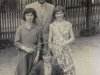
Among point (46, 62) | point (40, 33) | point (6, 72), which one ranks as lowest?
point (6, 72)

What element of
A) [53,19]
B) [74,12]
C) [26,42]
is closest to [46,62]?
[26,42]

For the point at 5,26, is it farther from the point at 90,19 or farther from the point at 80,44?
the point at 90,19

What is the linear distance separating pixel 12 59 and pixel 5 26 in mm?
1905

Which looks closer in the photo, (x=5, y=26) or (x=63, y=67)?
(x=63, y=67)

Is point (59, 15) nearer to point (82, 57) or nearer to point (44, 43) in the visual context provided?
point (44, 43)

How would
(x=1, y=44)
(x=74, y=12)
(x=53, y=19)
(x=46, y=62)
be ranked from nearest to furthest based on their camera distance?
(x=46, y=62), (x=53, y=19), (x=1, y=44), (x=74, y=12)

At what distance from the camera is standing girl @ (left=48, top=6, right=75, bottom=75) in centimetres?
537

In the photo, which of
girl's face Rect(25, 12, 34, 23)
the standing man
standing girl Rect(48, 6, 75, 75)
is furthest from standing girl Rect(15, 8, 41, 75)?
standing girl Rect(48, 6, 75, 75)

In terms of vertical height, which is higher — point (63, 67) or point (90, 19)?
point (90, 19)

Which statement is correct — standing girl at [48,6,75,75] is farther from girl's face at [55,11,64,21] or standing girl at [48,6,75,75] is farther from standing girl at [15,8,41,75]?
standing girl at [15,8,41,75]

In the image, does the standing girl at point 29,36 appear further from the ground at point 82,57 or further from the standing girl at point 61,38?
the ground at point 82,57

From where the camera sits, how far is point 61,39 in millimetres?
5492

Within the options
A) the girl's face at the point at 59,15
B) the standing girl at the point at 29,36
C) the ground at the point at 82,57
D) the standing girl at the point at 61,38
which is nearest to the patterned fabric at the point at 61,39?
the standing girl at the point at 61,38

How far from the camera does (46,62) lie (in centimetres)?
500
